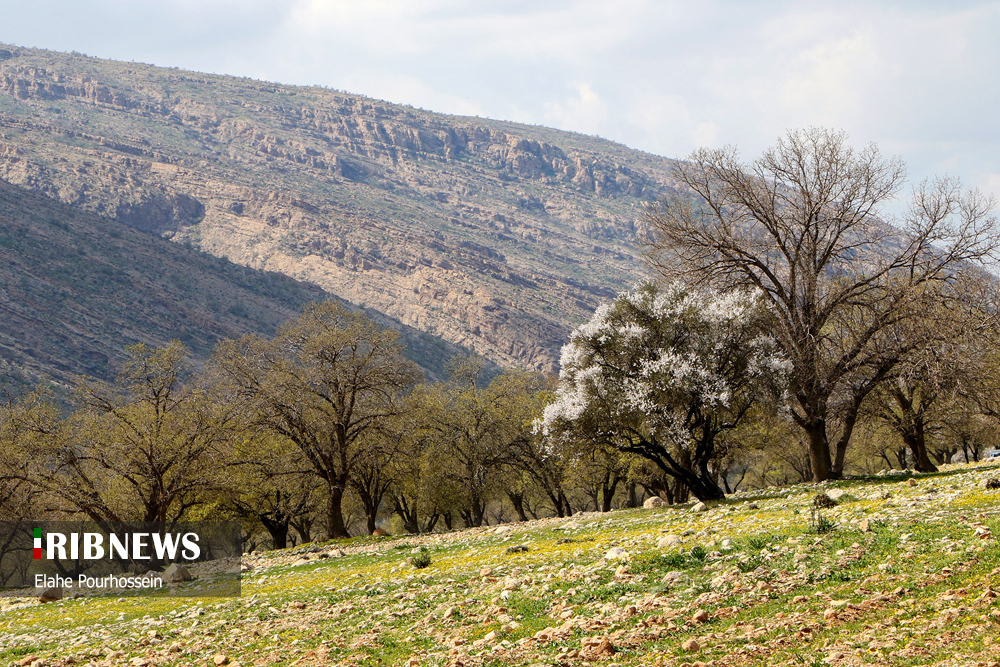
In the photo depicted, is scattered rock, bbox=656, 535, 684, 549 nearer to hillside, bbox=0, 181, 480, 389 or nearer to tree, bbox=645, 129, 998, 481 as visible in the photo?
tree, bbox=645, 129, 998, 481

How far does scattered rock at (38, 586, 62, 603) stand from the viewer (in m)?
22.1

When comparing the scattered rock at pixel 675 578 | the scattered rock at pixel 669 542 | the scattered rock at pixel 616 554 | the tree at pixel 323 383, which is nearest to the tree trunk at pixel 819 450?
the scattered rock at pixel 669 542

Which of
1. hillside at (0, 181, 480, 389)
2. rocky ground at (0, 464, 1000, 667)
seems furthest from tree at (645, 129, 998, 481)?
hillside at (0, 181, 480, 389)

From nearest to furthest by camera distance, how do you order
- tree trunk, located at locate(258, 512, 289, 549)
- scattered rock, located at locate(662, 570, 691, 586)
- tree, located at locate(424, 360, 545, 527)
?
scattered rock, located at locate(662, 570, 691, 586) < tree trunk, located at locate(258, 512, 289, 549) < tree, located at locate(424, 360, 545, 527)

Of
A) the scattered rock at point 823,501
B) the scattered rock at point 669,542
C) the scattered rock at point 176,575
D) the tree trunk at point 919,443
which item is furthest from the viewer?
the tree trunk at point 919,443

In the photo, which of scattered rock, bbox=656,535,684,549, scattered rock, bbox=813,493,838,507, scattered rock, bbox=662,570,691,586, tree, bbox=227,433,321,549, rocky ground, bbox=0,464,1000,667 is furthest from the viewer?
tree, bbox=227,433,321,549

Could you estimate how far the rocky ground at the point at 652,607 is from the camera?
8141 millimetres

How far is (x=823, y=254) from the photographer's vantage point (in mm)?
25547

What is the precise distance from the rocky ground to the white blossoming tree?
18.9ft

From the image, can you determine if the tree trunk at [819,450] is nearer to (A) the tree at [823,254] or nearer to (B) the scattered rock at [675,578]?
(A) the tree at [823,254]

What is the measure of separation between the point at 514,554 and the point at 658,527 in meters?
3.79

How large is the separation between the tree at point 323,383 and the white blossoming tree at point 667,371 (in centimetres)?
1359

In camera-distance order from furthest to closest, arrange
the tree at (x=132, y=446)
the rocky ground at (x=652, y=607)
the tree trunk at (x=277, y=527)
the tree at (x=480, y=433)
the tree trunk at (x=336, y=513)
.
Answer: the tree at (x=480, y=433) < the tree trunk at (x=277, y=527) < the tree trunk at (x=336, y=513) < the tree at (x=132, y=446) < the rocky ground at (x=652, y=607)

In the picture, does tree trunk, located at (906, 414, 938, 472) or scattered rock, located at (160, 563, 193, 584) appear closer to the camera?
scattered rock, located at (160, 563, 193, 584)
